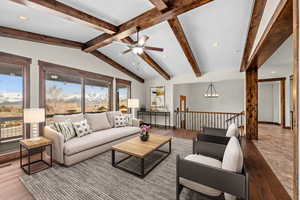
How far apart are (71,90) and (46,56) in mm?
1158

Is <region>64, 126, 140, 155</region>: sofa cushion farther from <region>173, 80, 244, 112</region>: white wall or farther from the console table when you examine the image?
<region>173, 80, 244, 112</region>: white wall

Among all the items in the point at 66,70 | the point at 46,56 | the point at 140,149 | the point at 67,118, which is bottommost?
the point at 140,149

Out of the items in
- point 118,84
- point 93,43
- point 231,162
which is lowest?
point 231,162

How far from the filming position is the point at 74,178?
2260 mm

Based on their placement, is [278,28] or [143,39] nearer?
[278,28]

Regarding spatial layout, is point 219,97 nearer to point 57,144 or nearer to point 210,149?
point 210,149

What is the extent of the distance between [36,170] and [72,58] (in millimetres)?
3106

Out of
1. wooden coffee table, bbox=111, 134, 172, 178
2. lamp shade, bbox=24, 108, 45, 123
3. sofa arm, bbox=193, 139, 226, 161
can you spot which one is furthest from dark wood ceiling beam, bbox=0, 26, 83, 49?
sofa arm, bbox=193, 139, 226, 161

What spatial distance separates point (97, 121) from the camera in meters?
3.94

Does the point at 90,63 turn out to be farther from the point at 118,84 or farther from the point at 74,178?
the point at 74,178

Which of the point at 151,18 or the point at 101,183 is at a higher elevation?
the point at 151,18

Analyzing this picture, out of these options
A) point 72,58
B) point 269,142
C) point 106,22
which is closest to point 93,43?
point 72,58

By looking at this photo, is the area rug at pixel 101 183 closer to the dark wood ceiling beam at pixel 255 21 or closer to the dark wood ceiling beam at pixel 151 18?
the dark wood ceiling beam at pixel 151 18

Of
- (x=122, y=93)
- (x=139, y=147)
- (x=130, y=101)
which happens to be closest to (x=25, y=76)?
(x=130, y=101)
